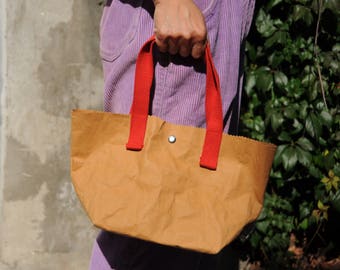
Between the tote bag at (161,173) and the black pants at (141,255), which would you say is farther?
the black pants at (141,255)

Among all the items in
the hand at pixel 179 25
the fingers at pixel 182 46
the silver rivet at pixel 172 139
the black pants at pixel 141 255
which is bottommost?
the black pants at pixel 141 255

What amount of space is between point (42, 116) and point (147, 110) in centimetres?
93

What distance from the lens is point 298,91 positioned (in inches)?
106

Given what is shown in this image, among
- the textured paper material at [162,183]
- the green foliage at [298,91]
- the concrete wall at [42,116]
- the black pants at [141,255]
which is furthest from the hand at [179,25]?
the green foliage at [298,91]

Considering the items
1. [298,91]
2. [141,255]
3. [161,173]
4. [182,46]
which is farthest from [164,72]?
[298,91]

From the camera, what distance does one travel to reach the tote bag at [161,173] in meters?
1.61

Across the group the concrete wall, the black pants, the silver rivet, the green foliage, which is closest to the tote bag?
the silver rivet

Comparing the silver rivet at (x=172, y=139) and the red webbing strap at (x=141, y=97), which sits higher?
the red webbing strap at (x=141, y=97)

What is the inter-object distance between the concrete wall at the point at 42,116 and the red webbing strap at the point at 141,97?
878mm

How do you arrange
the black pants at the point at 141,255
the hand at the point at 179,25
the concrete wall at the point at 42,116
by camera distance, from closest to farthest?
the hand at the point at 179,25
the black pants at the point at 141,255
the concrete wall at the point at 42,116

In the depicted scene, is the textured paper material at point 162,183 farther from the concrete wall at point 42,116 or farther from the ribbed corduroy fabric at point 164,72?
the concrete wall at point 42,116

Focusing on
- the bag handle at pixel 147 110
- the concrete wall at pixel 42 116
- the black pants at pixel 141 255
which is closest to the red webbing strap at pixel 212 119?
the bag handle at pixel 147 110

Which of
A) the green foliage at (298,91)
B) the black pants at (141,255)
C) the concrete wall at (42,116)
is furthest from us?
the green foliage at (298,91)

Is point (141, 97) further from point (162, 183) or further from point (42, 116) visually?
point (42, 116)
